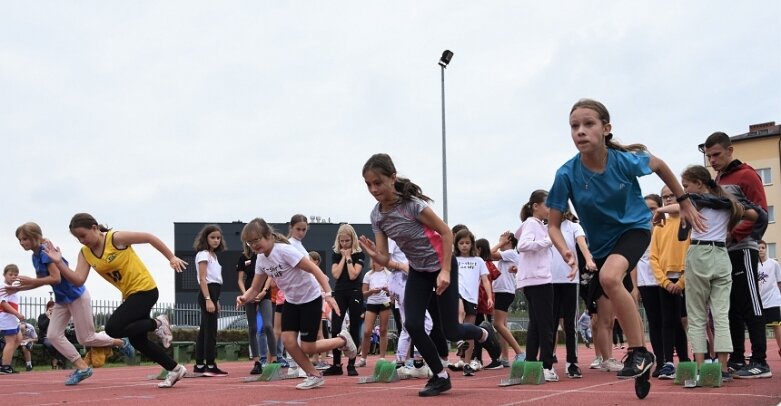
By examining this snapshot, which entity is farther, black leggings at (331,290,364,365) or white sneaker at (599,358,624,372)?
black leggings at (331,290,364,365)

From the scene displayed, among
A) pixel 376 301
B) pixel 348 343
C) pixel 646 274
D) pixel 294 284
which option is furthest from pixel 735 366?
pixel 376 301

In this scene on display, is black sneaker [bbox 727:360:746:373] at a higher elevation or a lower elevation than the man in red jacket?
lower

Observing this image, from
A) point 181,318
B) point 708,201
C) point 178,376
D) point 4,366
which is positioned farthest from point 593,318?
point 181,318

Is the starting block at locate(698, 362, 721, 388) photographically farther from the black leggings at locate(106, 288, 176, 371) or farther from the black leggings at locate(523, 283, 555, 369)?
the black leggings at locate(106, 288, 176, 371)

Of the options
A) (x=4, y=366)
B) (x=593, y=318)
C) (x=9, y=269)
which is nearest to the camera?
(x=593, y=318)

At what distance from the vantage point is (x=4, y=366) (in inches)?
555

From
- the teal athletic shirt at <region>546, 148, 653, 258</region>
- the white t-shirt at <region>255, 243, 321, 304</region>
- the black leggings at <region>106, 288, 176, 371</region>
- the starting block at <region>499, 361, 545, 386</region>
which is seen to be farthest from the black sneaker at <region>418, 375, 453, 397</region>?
the black leggings at <region>106, 288, 176, 371</region>

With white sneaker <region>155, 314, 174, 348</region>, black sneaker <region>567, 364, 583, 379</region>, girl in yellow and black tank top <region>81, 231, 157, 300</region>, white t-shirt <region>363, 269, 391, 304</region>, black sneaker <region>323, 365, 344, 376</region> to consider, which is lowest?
black sneaker <region>323, 365, 344, 376</region>

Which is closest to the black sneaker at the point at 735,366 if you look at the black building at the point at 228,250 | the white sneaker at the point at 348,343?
the white sneaker at the point at 348,343

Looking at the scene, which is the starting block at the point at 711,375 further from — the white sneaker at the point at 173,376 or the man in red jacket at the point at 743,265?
the white sneaker at the point at 173,376

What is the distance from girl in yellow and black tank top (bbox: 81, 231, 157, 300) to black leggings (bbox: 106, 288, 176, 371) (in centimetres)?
10

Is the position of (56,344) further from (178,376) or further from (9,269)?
(9,269)

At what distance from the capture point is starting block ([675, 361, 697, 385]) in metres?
6.96

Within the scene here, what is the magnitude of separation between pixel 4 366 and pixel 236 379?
19.9 feet
